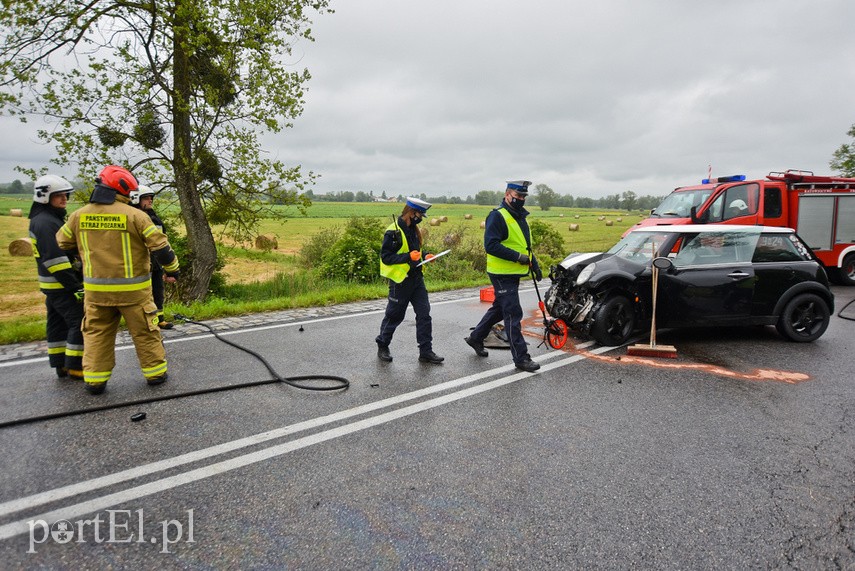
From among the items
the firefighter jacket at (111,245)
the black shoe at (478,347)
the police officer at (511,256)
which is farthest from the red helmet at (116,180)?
the black shoe at (478,347)

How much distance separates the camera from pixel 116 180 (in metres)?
4.34

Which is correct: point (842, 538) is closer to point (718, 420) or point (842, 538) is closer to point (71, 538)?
point (718, 420)

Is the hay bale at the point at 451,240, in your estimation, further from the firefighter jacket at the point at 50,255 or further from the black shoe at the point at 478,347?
the firefighter jacket at the point at 50,255

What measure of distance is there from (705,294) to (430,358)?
12.4 feet

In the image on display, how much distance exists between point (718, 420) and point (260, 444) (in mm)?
3709

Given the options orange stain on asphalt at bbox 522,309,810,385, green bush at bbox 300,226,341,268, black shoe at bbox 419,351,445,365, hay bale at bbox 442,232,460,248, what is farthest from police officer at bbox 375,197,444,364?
green bush at bbox 300,226,341,268

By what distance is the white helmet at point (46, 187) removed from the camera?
185 inches

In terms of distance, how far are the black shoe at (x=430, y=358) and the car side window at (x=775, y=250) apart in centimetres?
459

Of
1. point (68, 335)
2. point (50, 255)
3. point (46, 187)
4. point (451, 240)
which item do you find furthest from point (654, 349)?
point (451, 240)

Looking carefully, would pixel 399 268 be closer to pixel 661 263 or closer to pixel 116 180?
pixel 116 180

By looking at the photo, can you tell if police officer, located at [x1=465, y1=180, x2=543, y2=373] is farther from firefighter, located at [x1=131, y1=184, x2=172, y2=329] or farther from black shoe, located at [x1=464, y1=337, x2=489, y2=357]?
firefighter, located at [x1=131, y1=184, x2=172, y2=329]

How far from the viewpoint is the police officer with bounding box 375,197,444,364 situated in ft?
17.7

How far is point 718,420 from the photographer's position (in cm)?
404

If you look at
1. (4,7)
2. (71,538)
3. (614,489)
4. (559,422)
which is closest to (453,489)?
(614,489)
